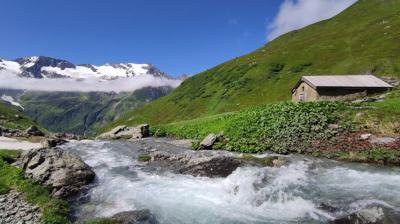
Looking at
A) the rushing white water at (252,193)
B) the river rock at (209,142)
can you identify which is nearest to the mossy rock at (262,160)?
the rushing white water at (252,193)

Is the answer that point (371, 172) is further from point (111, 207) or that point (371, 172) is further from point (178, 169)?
point (111, 207)

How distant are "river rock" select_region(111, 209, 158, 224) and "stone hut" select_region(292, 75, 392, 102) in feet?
198

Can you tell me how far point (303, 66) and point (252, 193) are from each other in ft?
384

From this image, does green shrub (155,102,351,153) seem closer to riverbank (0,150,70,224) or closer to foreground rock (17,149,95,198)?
foreground rock (17,149,95,198)

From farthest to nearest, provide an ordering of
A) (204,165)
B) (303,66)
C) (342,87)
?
(303,66)
(342,87)
(204,165)

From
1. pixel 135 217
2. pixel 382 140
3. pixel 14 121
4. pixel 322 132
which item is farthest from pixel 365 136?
pixel 14 121

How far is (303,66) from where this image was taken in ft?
452

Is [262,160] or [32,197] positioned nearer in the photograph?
[32,197]

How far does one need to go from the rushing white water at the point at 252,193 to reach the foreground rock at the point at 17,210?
3.13 meters

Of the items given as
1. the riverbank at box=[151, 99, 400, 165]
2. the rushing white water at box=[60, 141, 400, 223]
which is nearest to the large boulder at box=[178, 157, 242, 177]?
the rushing white water at box=[60, 141, 400, 223]

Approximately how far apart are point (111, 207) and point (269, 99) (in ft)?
322

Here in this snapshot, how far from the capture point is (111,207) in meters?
26.0

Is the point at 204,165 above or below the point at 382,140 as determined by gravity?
below

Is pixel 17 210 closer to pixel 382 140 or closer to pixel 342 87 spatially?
pixel 382 140
